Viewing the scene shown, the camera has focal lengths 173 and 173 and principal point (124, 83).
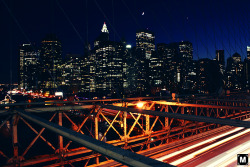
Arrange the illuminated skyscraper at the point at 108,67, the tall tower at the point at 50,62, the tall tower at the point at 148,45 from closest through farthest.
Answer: the illuminated skyscraper at the point at 108,67
the tall tower at the point at 148,45
the tall tower at the point at 50,62

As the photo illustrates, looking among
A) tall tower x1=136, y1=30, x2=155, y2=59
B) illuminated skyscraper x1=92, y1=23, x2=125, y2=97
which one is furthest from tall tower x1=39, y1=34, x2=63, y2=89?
tall tower x1=136, y1=30, x2=155, y2=59

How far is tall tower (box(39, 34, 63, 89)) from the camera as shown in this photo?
18638 centimetres

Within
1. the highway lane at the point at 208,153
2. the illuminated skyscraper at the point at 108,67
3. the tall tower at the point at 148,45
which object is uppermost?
the tall tower at the point at 148,45

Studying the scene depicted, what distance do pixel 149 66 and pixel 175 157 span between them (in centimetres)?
14963

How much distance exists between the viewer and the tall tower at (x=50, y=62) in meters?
186

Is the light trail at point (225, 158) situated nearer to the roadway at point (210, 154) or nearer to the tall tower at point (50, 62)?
the roadway at point (210, 154)

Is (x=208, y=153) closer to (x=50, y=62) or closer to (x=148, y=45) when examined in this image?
(x=148, y=45)

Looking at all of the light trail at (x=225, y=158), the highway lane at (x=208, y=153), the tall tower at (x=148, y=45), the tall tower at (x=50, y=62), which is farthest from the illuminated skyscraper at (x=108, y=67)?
the light trail at (x=225, y=158)

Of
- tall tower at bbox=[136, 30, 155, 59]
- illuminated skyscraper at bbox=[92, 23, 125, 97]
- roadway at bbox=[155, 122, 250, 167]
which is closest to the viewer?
roadway at bbox=[155, 122, 250, 167]

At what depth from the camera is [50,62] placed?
18788cm

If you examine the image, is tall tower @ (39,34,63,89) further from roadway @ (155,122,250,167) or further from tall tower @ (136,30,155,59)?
roadway @ (155,122,250,167)

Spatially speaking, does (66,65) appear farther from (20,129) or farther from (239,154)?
(239,154)

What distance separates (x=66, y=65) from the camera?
639 feet

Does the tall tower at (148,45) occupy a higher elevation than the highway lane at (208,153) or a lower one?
higher
